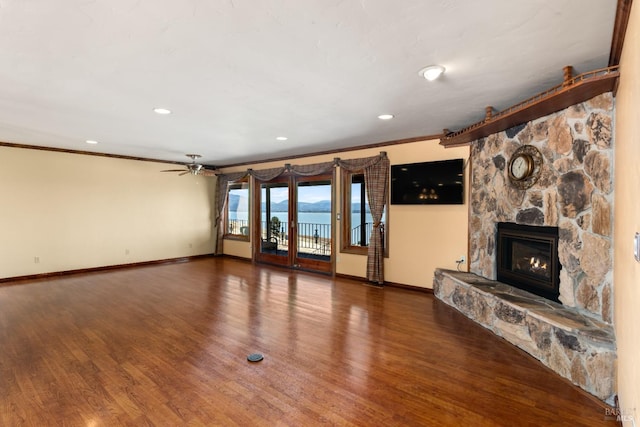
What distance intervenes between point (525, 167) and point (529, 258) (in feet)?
3.44

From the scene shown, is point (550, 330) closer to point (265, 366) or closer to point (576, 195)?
point (576, 195)

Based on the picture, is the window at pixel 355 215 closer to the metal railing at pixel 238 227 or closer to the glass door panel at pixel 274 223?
the glass door panel at pixel 274 223

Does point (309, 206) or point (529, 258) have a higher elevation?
point (309, 206)

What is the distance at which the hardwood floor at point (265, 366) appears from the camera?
2.12m

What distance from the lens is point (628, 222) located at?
6.10 ft

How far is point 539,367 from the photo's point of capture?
2.73 meters

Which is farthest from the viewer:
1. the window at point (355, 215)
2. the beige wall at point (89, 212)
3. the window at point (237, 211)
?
the window at point (237, 211)

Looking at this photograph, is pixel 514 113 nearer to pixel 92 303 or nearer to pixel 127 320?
pixel 127 320

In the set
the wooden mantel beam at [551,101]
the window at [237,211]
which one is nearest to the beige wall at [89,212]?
the window at [237,211]

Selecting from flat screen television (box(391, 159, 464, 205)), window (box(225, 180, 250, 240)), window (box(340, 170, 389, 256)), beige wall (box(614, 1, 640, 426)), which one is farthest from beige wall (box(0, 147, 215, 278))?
beige wall (box(614, 1, 640, 426))

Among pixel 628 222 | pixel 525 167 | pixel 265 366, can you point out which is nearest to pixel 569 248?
pixel 525 167

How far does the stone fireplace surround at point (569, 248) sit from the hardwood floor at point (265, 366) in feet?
0.68

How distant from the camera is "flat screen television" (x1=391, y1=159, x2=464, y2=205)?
15.7 feet

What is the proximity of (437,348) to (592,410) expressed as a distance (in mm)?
1180
